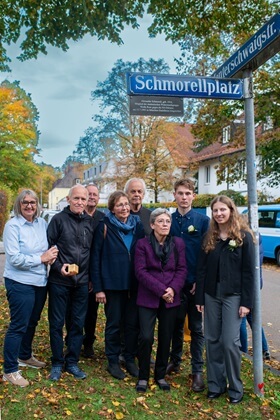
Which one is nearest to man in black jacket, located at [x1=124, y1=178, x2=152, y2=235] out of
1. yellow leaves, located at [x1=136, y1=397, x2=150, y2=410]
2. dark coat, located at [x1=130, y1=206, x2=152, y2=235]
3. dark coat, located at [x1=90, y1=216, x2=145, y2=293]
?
dark coat, located at [x1=130, y1=206, x2=152, y2=235]

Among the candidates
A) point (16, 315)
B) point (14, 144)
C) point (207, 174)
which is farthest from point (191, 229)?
point (207, 174)

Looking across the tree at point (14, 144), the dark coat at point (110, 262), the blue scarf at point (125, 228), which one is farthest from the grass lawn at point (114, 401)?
the tree at point (14, 144)

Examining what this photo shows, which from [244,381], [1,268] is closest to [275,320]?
[244,381]

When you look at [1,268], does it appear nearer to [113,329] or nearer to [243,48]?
[113,329]

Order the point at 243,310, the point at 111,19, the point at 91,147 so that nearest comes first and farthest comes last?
the point at 243,310 → the point at 111,19 → the point at 91,147

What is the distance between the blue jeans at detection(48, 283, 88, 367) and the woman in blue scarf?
0.19 metres

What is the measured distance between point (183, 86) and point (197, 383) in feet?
9.53

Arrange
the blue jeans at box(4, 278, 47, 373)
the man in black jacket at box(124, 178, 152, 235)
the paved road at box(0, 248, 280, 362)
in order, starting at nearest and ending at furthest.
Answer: the blue jeans at box(4, 278, 47, 373) → the man in black jacket at box(124, 178, 152, 235) → the paved road at box(0, 248, 280, 362)

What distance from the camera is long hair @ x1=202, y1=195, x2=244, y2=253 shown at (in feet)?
13.2

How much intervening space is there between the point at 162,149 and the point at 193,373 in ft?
103

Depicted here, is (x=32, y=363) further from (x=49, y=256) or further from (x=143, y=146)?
(x=143, y=146)

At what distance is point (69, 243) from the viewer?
169 inches

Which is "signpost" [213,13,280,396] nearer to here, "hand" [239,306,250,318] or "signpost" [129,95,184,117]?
"hand" [239,306,250,318]

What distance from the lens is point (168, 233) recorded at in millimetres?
4258
